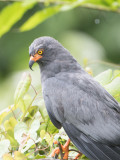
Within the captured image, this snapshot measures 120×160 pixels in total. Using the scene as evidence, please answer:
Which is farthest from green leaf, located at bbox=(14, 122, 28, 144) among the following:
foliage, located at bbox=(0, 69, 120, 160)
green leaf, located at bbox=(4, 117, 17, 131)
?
green leaf, located at bbox=(4, 117, 17, 131)

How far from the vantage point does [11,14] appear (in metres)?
5.56

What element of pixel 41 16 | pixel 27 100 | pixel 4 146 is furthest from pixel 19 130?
pixel 41 16

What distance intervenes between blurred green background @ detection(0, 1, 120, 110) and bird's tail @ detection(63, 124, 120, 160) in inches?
147

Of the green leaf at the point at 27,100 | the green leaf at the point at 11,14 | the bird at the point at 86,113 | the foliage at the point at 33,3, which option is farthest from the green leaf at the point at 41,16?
the green leaf at the point at 27,100

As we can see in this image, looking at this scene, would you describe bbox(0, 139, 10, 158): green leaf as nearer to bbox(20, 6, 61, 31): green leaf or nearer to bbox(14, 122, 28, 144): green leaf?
bbox(14, 122, 28, 144): green leaf

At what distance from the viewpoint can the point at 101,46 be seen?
8.38 meters

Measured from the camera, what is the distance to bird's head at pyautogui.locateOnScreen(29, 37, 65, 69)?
15.1 feet

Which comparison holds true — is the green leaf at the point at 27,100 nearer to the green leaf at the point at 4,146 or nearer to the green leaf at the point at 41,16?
the green leaf at the point at 4,146

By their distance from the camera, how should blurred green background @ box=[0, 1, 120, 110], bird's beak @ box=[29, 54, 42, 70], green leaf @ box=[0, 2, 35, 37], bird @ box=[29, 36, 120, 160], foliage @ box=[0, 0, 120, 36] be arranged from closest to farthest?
bird @ box=[29, 36, 120, 160], bird's beak @ box=[29, 54, 42, 70], foliage @ box=[0, 0, 120, 36], green leaf @ box=[0, 2, 35, 37], blurred green background @ box=[0, 1, 120, 110]

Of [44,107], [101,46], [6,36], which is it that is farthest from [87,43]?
[44,107]

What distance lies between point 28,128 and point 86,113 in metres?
0.61

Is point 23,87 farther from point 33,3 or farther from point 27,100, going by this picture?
point 33,3

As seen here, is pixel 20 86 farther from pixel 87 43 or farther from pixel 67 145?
pixel 87 43

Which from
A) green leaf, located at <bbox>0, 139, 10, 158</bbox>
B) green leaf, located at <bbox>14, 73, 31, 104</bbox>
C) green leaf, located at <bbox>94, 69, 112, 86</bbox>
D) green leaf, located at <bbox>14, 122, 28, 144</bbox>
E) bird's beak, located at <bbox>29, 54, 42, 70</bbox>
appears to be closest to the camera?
green leaf, located at <bbox>0, 139, 10, 158</bbox>
